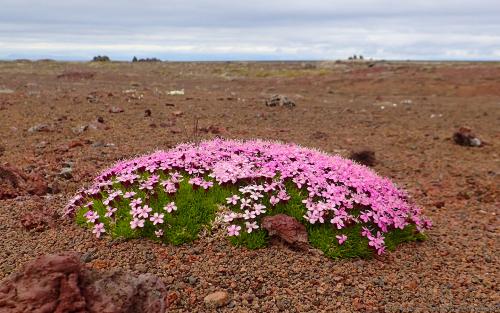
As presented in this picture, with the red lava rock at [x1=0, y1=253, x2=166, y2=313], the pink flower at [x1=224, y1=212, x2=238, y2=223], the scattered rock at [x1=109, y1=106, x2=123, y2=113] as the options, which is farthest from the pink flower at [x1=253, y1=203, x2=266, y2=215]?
the scattered rock at [x1=109, y1=106, x2=123, y2=113]

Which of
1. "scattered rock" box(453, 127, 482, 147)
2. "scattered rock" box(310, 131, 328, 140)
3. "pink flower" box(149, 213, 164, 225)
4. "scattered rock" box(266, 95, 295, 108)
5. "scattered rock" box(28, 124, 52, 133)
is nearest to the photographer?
"pink flower" box(149, 213, 164, 225)

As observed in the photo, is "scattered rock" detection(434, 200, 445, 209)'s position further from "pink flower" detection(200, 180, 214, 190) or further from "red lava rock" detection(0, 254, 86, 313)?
"red lava rock" detection(0, 254, 86, 313)

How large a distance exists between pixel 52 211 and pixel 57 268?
3.83 m

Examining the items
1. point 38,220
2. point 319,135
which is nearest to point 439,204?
point 38,220

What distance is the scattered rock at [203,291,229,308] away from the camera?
20.1ft

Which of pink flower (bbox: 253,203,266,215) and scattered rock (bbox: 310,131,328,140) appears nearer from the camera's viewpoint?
pink flower (bbox: 253,203,266,215)

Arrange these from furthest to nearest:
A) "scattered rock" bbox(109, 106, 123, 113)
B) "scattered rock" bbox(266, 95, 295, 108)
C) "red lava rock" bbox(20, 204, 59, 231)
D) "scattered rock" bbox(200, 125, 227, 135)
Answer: "scattered rock" bbox(266, 95, 295, 108), "scattered rock" bbox(109, 106, 123, 113), "scattered rock" bbox(200, 125, 227, 135), "red lava rock" bbox(20, 204, 59, 231)

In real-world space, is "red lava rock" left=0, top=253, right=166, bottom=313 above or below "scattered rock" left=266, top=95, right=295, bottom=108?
above

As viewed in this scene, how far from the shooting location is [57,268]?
5.11m

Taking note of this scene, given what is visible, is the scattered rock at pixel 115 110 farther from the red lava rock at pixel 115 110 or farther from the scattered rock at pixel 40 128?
the scattered rock at pixel 40 128

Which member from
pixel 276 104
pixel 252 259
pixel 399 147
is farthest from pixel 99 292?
pixel 276 104

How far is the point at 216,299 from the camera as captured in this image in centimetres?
617

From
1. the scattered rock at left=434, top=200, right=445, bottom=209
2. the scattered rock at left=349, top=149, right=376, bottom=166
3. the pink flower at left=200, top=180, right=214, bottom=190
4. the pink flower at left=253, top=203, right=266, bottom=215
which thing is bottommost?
the scattered rock at left=434, top=200, right=445, bottom=209

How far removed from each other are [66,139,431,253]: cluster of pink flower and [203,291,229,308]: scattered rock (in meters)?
1.04
